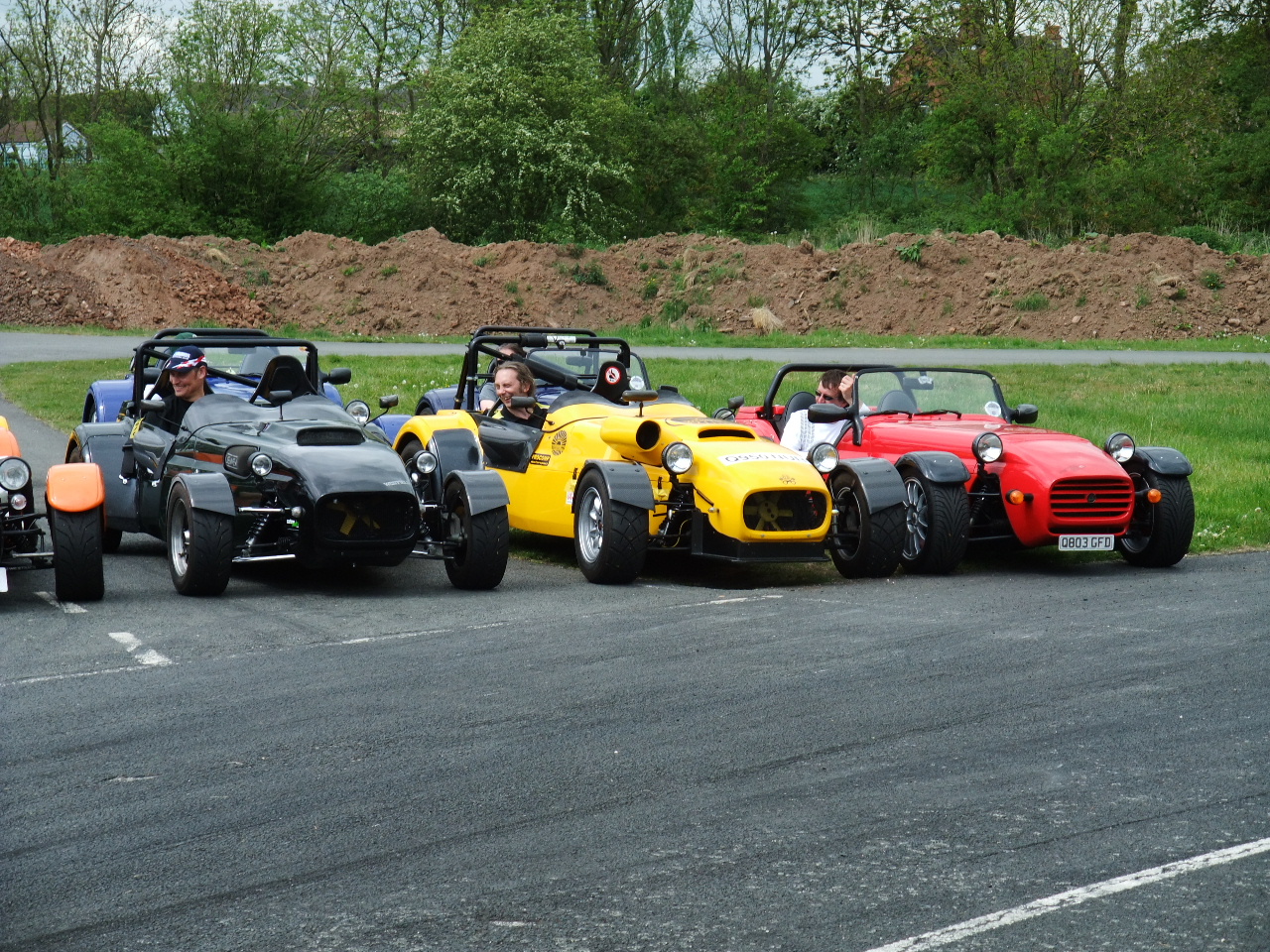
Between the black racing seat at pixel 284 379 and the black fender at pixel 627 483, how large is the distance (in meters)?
2.53

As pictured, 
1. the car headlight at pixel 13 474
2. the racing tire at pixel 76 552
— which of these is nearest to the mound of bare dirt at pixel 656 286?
the car headlight at pixel 13 474

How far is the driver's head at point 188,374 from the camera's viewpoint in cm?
1086

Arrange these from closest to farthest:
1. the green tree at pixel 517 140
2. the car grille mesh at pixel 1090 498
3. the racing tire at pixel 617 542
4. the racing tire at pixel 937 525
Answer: the racing tire at pixel 617 542 → the racing tire at pixel 937 525 → the car grille mesh at pixel 1090 498 → the green tree at pixel 517 140

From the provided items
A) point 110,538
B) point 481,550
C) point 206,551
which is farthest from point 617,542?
point 110,538

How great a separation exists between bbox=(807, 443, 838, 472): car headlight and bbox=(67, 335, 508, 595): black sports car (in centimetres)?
229

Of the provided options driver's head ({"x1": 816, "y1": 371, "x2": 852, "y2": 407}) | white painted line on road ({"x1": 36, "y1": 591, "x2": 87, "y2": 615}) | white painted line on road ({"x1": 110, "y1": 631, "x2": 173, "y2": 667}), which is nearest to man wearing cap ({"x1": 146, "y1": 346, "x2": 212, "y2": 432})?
white painted line on road ({"x1": 36, "y1": 591, "x2": 87, "y2": 615})

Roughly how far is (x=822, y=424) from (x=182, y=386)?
5091 millimetres

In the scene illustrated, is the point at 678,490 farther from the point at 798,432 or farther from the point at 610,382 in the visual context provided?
the point at 798,432

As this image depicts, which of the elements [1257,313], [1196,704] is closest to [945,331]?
[1257,313]

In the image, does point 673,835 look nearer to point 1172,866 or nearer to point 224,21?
point 1172,866

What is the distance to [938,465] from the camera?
10.4m

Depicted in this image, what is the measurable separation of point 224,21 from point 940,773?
168 feet

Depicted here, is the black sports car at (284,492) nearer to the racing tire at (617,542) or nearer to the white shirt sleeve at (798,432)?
the racing tire at (617,542)

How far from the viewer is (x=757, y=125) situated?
194 feet
